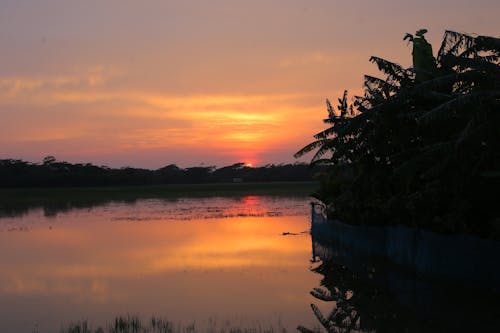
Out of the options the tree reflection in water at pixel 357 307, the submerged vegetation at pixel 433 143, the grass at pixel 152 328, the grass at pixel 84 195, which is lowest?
the grass at pixel 152 328

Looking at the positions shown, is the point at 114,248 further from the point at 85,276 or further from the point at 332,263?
the point at 332,263

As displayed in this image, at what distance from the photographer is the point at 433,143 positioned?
16.5 meters

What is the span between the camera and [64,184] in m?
95.0

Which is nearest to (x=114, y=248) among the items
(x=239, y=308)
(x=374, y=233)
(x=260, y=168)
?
(x=374, y=233)

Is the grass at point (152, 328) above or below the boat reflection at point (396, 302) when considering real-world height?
below

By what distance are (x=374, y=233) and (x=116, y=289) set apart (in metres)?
9.27

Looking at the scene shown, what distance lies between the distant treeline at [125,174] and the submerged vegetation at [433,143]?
80.2 meters

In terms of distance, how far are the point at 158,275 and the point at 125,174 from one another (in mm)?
93626

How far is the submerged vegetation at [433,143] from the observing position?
1269cm

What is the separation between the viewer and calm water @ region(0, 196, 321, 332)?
12.2 metres

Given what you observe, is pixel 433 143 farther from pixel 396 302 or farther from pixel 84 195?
pixel 84 195

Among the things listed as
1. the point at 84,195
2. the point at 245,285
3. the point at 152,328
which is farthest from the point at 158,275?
the point at 84,195

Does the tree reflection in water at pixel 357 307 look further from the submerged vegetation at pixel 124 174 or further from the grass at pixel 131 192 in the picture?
the submerged vegetation at pixel 124 174

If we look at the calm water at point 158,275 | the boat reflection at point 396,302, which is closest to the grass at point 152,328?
the calm water at point 158,275
